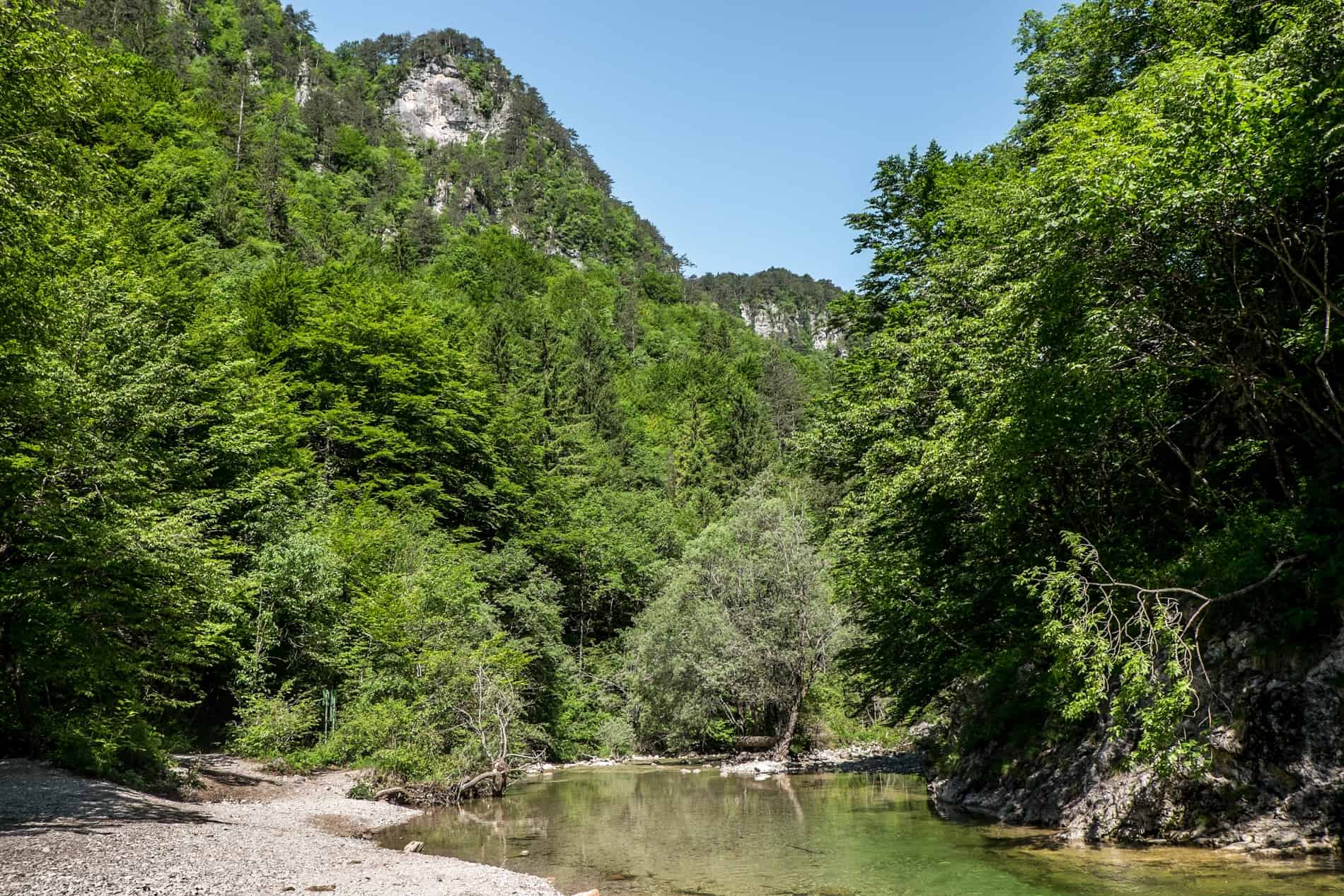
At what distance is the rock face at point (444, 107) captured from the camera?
131625 millimetres

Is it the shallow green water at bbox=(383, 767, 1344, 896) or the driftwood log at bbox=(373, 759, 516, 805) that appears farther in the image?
the driftwood log at bbox=(373, 759, 516, 805)

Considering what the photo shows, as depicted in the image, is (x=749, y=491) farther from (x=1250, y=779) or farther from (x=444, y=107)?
(x=444, y=107)

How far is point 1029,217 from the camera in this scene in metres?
13.8

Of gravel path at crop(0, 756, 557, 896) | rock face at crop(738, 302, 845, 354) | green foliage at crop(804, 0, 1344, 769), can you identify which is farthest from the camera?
rock face at crop(738, 302, 845, 354)

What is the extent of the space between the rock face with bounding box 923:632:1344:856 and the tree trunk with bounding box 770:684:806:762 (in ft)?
57.5

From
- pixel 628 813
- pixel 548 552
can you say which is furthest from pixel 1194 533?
pixel 548 552

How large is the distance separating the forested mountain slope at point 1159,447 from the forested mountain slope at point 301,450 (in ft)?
46.7

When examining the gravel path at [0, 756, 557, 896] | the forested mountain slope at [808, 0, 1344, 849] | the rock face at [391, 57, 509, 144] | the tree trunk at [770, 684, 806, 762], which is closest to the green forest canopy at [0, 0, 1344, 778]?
the forested mountain slope at [808, 0, 1344, 849]

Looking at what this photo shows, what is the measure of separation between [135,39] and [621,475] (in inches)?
2209

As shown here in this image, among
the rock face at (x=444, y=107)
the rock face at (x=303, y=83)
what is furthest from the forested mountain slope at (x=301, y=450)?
the rock face at (x=444, y=107)

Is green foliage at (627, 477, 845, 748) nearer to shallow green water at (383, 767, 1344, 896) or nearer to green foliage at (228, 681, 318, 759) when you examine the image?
shallow green water at (383, 767, 1344, 896)

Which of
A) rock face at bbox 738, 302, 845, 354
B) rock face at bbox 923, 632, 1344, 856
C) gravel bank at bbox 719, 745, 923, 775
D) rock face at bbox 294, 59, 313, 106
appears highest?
rock face at bbox 294, 59, 313, 106

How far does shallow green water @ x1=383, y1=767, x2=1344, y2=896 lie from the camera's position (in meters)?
10.2

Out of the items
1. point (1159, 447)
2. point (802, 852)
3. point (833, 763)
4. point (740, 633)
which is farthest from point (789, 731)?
point (1159, 447)
